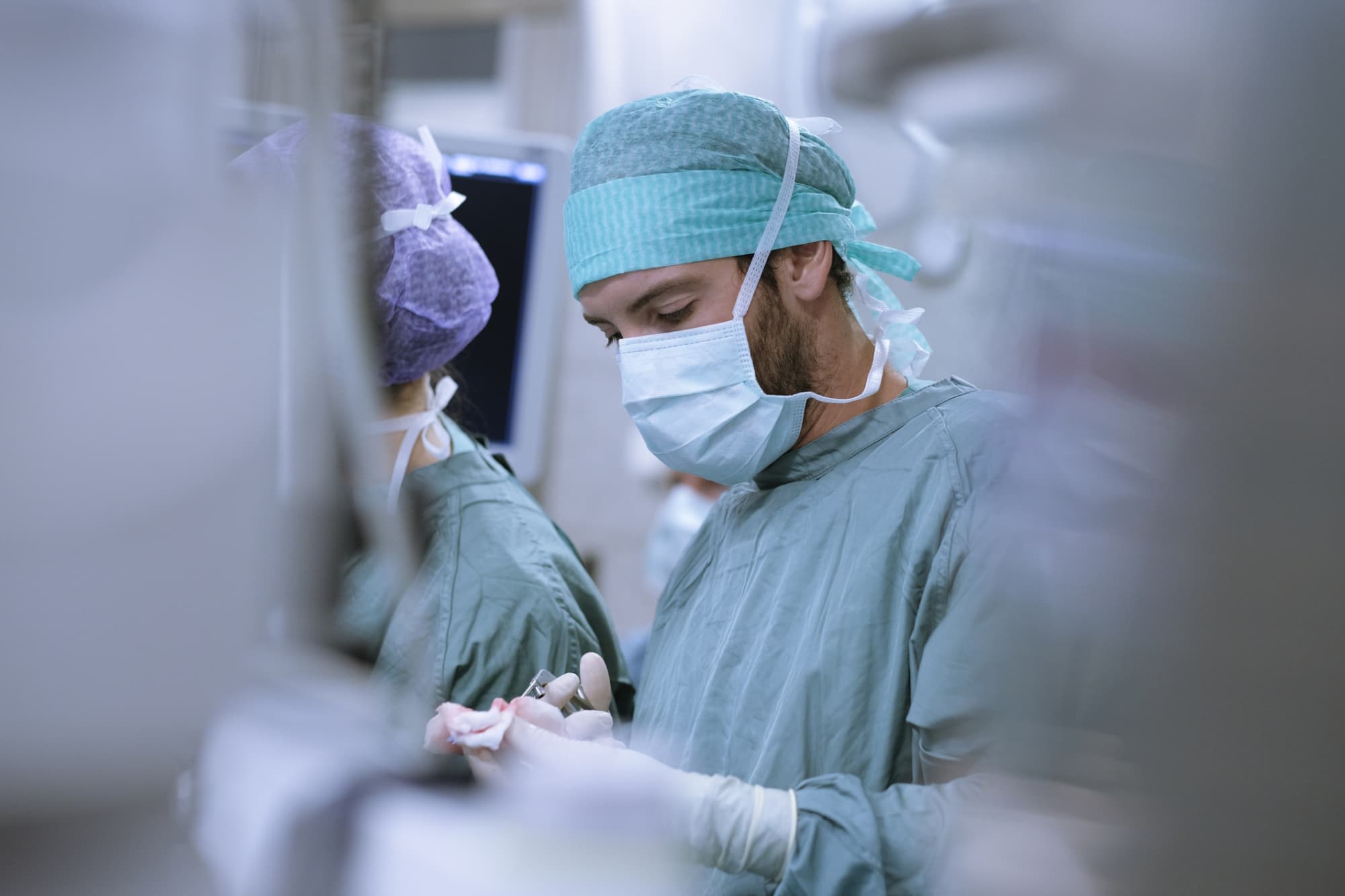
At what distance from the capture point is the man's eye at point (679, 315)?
3.57ft

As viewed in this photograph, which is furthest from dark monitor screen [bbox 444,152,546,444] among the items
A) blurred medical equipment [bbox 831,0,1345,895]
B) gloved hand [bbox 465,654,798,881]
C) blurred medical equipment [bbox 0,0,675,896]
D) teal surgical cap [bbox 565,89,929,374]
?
blurred medical equipment [bbox 831,0,1345,895]

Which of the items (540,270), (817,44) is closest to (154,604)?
(540,270)

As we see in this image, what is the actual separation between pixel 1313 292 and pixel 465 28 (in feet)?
13.5

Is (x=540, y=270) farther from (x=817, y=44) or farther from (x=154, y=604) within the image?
(x=154, y=604)

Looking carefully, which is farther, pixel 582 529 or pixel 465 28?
pixel 465 28

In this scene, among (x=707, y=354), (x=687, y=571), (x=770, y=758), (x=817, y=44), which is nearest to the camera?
(x=770, y=758)

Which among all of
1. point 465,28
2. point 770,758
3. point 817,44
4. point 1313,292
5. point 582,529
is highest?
point 465,28

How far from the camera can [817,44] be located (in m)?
1.79

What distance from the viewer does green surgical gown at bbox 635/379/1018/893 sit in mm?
737

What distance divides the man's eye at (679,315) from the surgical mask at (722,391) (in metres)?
0.02

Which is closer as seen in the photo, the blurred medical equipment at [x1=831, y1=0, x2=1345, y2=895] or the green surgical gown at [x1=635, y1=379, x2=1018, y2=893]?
the blurred medical equipment at [x1=831, y1=0, x2=1345, y2=895]

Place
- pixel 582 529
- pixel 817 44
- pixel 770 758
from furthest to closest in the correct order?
1. pixel 582 529
2. pixel 817 44
3. pixel 770 758

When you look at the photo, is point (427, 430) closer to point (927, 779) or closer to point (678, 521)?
point (927, 779)

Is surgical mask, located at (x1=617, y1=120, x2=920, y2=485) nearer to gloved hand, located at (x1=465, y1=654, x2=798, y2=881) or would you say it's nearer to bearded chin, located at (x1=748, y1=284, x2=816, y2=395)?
bearded chin, located at (x1=748, y1=284, x2=816, y2=395)
